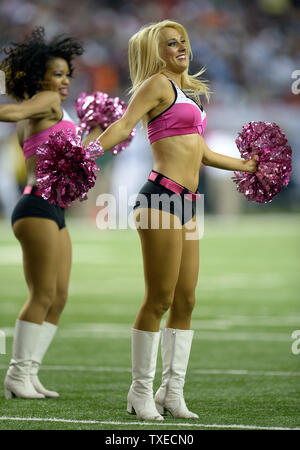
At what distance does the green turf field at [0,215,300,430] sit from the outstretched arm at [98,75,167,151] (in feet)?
3.88

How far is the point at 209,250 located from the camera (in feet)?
53.3

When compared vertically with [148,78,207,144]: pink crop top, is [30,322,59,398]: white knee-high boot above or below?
below

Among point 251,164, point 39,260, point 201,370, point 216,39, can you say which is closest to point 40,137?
point 39,260

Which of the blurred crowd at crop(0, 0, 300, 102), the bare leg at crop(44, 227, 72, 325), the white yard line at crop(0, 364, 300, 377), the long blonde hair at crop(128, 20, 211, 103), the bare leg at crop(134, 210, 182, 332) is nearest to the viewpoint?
the bare leg at crop(134, 210, 182, 332)

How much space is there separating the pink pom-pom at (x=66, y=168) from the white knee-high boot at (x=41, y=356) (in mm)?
1242

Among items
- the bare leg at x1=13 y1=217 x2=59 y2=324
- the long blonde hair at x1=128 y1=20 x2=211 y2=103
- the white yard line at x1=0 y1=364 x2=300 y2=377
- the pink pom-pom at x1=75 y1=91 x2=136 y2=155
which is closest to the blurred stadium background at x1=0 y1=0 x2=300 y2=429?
the white yard line at x1=0 y1=364 x2=300 y2=377

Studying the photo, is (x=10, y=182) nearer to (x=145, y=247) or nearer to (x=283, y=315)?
(x=283, y=315)

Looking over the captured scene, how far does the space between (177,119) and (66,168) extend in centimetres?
56

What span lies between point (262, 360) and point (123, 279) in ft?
20.4

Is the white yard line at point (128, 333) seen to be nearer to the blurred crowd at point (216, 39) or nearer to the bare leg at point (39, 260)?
the bare leg at point (39, 260)

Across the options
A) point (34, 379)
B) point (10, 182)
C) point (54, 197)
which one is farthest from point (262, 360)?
point (10, 182)

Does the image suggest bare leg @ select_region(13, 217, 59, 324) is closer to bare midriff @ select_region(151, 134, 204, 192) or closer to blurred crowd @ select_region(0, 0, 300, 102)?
bare midriff @ select_region(151, 134, 204, 192)

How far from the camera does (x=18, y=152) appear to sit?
82.7ft

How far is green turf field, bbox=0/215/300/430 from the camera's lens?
375 cm
